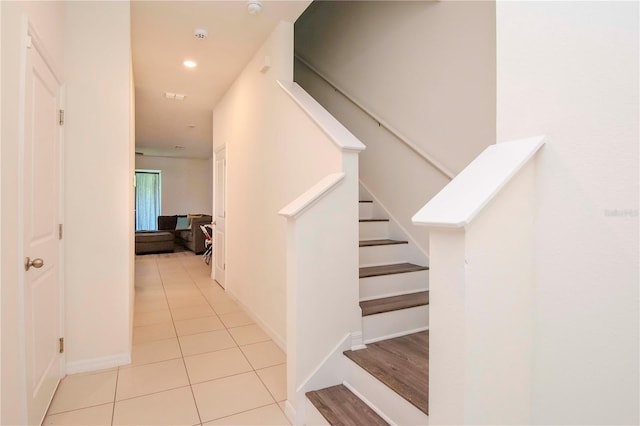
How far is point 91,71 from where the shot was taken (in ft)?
8.07

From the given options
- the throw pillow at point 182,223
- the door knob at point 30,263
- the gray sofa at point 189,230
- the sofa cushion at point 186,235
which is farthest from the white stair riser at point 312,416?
the throw pillow at point 182,223

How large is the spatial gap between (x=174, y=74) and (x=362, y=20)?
2.27 metres

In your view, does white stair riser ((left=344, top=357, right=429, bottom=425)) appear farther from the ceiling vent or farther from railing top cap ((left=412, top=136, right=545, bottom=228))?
the ceiling vent

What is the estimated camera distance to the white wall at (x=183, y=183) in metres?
10.3

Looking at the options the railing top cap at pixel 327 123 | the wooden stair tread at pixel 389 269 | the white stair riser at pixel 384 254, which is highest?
the railing top cap at pixel 327 123

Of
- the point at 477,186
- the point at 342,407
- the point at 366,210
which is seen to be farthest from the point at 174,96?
the point at 477,186

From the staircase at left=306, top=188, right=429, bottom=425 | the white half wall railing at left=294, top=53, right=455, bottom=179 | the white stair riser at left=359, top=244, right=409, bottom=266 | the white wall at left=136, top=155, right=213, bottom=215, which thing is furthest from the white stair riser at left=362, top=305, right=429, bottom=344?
Result: the white wall at left=136, top=155, right=213, bottom=215

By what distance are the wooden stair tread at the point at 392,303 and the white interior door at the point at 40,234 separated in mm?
1829

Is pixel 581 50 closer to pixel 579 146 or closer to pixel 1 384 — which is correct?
pixel 579 146

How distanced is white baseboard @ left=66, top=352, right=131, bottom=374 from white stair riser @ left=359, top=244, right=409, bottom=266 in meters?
2.00

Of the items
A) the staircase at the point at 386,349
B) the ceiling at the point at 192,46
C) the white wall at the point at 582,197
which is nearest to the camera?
the white wall at the point at 582,197

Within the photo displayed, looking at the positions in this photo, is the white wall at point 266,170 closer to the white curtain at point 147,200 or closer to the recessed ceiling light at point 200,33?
the recessed ceiling light at point 200,33

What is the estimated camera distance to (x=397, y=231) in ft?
10.0

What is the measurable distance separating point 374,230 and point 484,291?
217 cm
